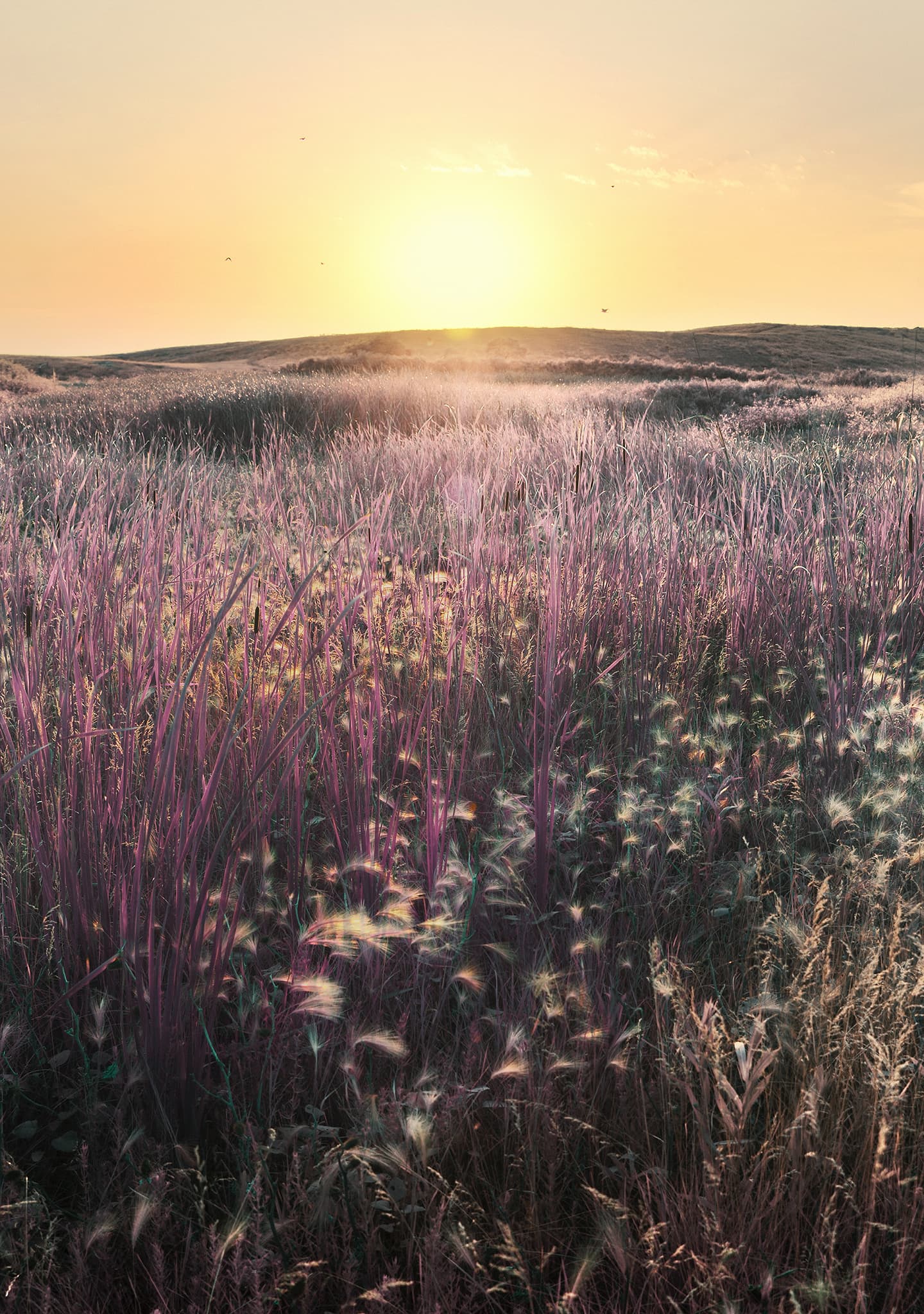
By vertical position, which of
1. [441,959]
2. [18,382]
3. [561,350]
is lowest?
[441,959]

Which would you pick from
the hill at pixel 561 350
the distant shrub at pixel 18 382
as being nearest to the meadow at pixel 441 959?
the distant shrub at pixel 18 382

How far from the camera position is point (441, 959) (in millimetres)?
1537

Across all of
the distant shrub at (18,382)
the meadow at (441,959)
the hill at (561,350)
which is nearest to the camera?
the meadow at (441,959)

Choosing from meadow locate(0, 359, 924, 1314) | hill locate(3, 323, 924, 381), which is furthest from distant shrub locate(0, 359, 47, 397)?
meadow locate(0, 359, 924, 1314)

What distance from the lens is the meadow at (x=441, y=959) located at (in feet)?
3.57

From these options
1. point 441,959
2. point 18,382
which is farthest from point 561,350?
point 441,959

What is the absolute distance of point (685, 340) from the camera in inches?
2889

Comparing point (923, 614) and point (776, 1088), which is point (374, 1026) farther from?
point (923, 614)

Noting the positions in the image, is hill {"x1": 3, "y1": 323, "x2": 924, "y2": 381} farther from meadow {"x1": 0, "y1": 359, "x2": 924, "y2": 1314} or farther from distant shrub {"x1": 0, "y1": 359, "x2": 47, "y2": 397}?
meadow {"x1": 0, "y1": 359, "x2": 924, "y2": 1314}

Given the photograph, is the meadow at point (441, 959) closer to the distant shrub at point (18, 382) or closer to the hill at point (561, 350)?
the distant shrub at point (18, 382)

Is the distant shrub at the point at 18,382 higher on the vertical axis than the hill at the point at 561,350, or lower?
lower

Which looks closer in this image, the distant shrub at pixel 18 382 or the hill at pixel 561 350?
the distant shrub at pixel 18 382

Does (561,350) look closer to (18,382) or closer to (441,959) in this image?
(18,382)

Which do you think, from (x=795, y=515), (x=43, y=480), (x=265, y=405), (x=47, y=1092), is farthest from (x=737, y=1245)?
(x=265, y=405)
